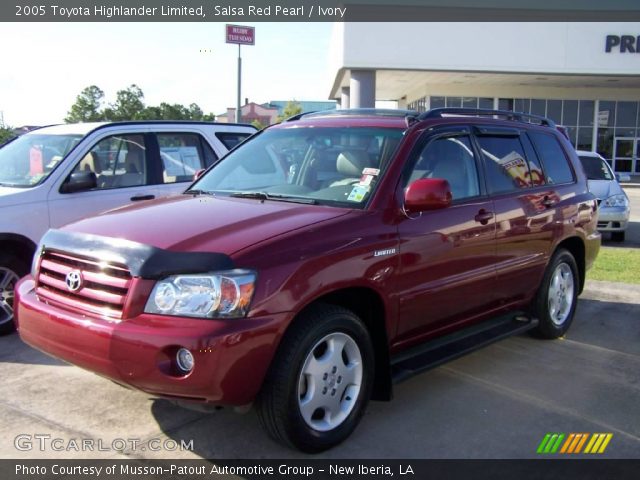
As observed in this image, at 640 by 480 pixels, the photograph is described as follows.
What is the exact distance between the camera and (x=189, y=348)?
298 cm

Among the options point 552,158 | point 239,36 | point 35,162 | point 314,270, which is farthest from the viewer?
point 239,36

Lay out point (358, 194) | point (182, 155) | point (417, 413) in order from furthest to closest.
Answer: point (182, 155) < point (417, 413) < point (358, 194)

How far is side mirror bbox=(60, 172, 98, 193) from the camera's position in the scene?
19.7 feet

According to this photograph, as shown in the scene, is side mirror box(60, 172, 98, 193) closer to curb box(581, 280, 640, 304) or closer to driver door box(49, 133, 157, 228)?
driver door box(49, 133, 157, 228)

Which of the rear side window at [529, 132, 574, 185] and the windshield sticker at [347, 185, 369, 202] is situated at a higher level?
the rear side window at [529, 132, 574, 185]

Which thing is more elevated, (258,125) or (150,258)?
(258,125)

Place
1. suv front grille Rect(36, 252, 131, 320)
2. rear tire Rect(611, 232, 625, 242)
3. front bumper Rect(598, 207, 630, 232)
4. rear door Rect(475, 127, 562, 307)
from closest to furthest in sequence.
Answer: suv front grille Rect(36, 252, 131, 320) → rear door Rect(475, 127, 562, 307) → front bumper Rect(598, 207, 630, 232) → rear tire Rect(611, 232, 625, 242)

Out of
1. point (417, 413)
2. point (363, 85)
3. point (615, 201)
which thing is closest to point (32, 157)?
point (417, 413)

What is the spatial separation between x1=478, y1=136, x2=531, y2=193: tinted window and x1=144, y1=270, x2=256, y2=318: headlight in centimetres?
253

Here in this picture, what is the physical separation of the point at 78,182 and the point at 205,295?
3498 millimetres

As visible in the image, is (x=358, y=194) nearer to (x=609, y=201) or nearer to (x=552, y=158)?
(x=552, y=158)

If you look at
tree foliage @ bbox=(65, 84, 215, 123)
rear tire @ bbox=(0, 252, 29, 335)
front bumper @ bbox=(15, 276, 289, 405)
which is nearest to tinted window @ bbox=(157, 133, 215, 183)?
rear tire @ bbox=(0, 252, 29, 335)

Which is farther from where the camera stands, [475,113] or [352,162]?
[475,113]

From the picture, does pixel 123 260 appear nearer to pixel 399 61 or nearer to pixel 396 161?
pixel 396 161
